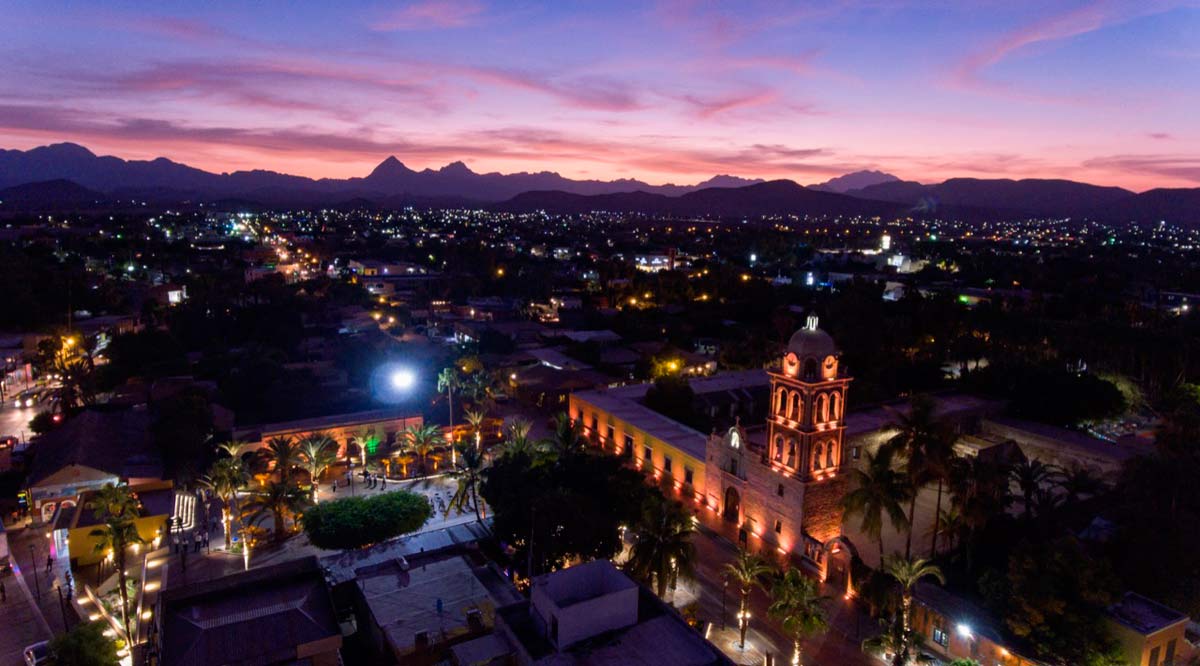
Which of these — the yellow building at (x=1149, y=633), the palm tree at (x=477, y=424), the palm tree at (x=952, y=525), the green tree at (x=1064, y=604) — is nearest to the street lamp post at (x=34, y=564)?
the palm tree at (x=477, y=424)

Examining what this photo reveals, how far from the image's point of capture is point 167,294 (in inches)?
3155

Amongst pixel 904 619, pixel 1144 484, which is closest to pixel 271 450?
pixel 904 619

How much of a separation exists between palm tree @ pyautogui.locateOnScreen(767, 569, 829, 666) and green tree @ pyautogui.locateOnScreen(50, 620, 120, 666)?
17.4 m

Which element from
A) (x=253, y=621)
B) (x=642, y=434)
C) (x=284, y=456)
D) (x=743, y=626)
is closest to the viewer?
(x=253, y=621)

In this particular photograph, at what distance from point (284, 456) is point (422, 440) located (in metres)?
6.34

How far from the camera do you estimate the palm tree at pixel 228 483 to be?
90.9 ft

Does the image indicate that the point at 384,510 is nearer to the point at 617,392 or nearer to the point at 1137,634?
the point at 617,392

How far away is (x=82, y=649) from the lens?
17.6m

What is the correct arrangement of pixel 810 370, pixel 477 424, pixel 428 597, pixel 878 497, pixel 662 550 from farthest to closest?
pixel 477 424
pixel 810 370
pixel 878 497
pixel 662 550
pixel 428 597

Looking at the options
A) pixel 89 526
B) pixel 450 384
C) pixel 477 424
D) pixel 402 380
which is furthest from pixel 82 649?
Answer: pixel 402 380

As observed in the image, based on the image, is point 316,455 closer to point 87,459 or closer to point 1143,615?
point 87,459

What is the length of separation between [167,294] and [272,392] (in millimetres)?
49006

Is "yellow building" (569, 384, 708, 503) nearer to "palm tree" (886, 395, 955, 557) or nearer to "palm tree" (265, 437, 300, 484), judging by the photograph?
"palm tree" (886, 395, 955, 557)

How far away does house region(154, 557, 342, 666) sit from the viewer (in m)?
17.2
